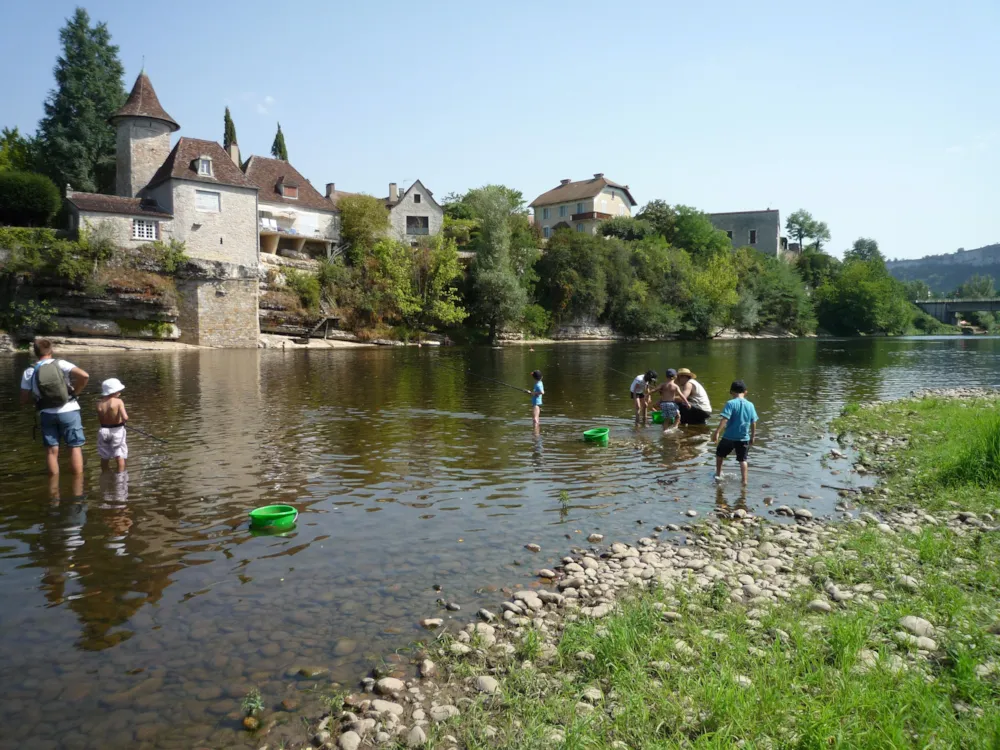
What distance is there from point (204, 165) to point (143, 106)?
328 inches

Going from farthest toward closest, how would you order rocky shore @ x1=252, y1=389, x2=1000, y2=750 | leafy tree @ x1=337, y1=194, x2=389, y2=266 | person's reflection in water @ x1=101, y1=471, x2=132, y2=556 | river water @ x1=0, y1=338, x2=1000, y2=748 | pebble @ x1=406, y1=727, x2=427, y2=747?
1. leafy tree @ x1=337, y1=194, x2=389, y2=266
2. person's reflection in water @ x1=101, y1=471, x2=132, y2=556
3. river water @ x1=0, y1=338, x2=1000, y2=748
4. rocky shore @ x1=252, y1=389, x2=1000, y2=750
5. pebble @ x1=406, y1=727, x2=427, y2=747

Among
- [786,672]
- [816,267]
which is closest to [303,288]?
[786,672]

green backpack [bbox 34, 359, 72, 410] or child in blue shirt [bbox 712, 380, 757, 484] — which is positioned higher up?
green backpack [bbox 34, 359, 72, 410]

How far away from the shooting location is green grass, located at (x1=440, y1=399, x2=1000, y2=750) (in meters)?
4.86

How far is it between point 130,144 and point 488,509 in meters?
61.8

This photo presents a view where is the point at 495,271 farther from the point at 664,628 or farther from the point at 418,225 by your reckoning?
the point at 664,628

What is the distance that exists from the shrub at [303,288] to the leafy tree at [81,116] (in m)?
22.3

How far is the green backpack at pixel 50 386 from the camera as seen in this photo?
41.1ft

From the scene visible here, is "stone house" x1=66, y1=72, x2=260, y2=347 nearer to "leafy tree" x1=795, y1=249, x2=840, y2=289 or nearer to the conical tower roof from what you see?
the conical tower roof

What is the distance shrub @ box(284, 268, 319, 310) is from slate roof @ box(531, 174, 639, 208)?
5533 cm

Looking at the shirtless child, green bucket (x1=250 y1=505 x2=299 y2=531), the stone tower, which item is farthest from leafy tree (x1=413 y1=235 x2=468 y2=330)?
green bucket (x1=250 y1=505 x2=299 y2=531)

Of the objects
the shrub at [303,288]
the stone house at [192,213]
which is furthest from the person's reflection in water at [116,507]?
the shrub at [303,288]

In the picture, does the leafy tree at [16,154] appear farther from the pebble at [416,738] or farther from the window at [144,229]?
the pebble at [416,738]

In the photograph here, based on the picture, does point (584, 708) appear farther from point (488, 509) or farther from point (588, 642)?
point (488, 509)
